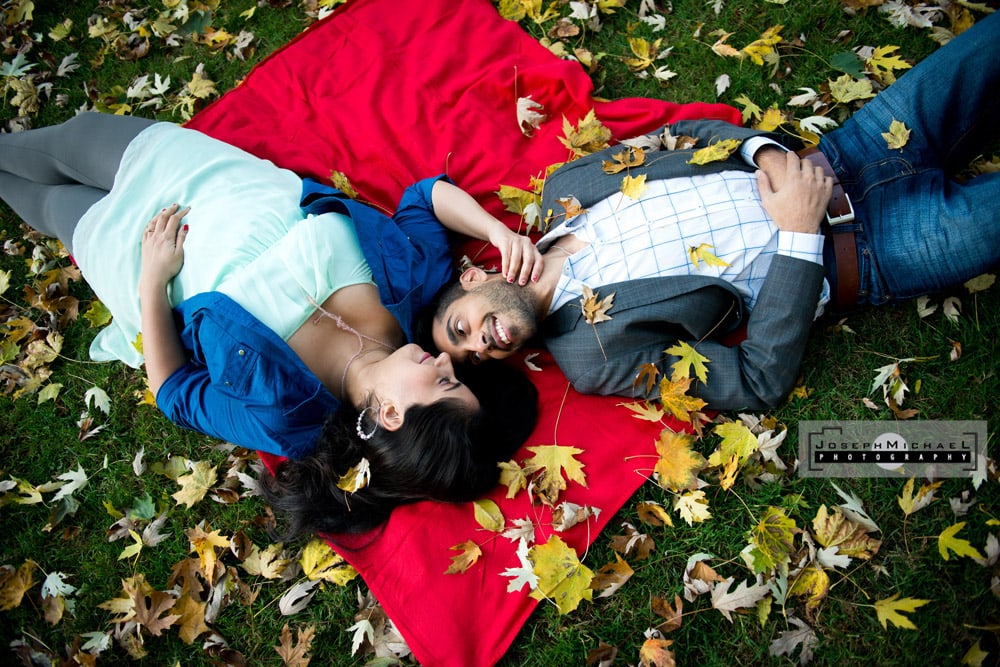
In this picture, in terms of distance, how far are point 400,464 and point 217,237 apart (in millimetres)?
1657

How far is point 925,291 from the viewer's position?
3.26 metres

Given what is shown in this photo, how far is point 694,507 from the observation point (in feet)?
10.4

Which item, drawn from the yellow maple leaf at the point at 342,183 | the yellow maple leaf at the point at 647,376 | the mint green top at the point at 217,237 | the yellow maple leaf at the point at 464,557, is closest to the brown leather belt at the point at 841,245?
the yellow maple leaf at the point at 647,376

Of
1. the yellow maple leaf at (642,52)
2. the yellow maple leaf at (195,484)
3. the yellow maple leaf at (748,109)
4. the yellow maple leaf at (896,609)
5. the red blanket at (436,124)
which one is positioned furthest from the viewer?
the yellow maple leaf at (642,52)

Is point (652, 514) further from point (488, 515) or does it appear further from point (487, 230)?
point (487, 230)

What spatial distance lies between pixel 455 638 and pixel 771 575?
1.58 meters

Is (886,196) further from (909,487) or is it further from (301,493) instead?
(301,493)

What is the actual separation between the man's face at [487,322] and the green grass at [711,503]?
43.7 inches

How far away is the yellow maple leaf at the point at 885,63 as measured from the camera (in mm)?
3900

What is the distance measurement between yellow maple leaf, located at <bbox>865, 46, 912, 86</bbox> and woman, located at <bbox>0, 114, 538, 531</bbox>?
2.64 meters

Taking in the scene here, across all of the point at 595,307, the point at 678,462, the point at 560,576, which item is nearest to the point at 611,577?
the point at 560,576

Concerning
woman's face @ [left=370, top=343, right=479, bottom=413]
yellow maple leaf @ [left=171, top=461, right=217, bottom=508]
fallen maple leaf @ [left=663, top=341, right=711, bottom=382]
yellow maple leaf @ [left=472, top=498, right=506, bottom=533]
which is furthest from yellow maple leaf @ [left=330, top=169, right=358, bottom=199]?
fallen maple leaf @ [left=663, top=341, right=711, bottom=382]

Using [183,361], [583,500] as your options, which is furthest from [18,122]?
[583,500]

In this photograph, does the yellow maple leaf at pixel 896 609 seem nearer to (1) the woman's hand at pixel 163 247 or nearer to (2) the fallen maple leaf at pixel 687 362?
(2) the fallen maple leaf at pixel 687 362
